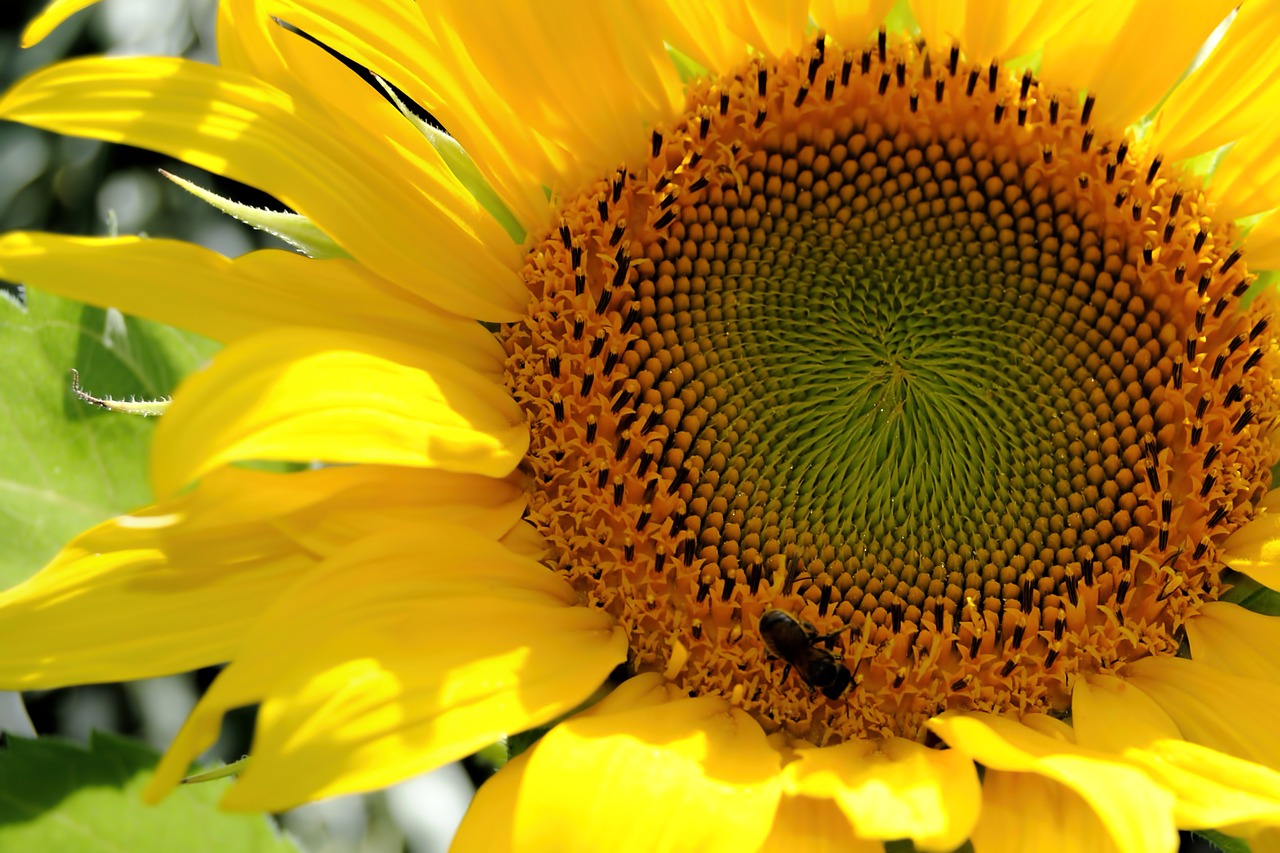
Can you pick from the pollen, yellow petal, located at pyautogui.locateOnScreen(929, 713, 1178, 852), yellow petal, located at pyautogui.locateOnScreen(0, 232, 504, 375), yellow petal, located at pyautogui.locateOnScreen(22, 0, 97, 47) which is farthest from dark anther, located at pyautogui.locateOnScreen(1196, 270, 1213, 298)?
yellow petal, located at pyautogui.locateOnScreen(22, 0, 97, 47)

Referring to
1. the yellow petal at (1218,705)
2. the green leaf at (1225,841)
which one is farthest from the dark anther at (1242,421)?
the green leaf at (1225,841)

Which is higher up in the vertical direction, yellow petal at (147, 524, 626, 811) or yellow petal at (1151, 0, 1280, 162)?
yellow petal at (1151, 0, 1280, 162)

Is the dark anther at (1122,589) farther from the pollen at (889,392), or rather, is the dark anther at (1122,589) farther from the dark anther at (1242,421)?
the dark anther at (1242,421)

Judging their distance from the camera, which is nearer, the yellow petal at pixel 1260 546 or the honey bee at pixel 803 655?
the honey bee at pixel 803 655

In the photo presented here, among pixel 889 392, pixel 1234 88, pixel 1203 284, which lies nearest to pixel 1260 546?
pixel 1203 284

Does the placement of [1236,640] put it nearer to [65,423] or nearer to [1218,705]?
[1218,705]

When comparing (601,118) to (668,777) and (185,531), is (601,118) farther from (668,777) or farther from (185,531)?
(668,777)

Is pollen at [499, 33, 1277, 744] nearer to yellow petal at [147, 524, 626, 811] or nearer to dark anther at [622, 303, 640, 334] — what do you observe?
dark anther at [622, 303, 640, 334]
